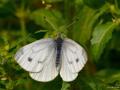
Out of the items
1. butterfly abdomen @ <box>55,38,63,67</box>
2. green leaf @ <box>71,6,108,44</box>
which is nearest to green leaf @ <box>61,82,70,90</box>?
butterfly abdomen @ <box>55,38,63,67</box>

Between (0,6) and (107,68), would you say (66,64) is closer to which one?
(107,68)

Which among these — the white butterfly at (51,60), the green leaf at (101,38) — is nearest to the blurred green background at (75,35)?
the green leaf at (101,38)

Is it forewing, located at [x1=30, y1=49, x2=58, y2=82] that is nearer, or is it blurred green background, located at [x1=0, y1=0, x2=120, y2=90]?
forewing, located at [x1=30, y1=49, x2=58, y2=82]

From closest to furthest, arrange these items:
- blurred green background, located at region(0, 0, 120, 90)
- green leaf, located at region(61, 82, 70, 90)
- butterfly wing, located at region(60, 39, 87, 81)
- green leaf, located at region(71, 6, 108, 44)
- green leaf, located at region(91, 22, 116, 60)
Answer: butterfly wing, located at region(60, 39, 87, 81), green leaf, located at region(61, 82, 70, 90), blurred green background, located at region(0, 0, 120, 90), green leaf, located at region(91, 22, 116, 60), green leaf, located at region(71, 6, 108, 44)

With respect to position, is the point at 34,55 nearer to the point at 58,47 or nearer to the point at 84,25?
the point at 58,47

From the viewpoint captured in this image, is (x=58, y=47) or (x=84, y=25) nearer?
(x=58, y=47)

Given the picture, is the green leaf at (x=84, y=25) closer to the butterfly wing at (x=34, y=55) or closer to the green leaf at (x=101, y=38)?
the green leaf at (x=101, y=38)

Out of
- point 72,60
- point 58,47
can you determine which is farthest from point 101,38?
point 72,60

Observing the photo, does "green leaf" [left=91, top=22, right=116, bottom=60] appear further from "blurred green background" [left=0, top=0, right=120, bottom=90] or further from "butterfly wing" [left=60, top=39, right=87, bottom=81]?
"butterfly wing" [left=60, top=39, right=87, bottom=81]

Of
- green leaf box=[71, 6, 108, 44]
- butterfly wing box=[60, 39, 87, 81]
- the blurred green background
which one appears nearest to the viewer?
butterfly wing box=[60, 39, 87, 81]
